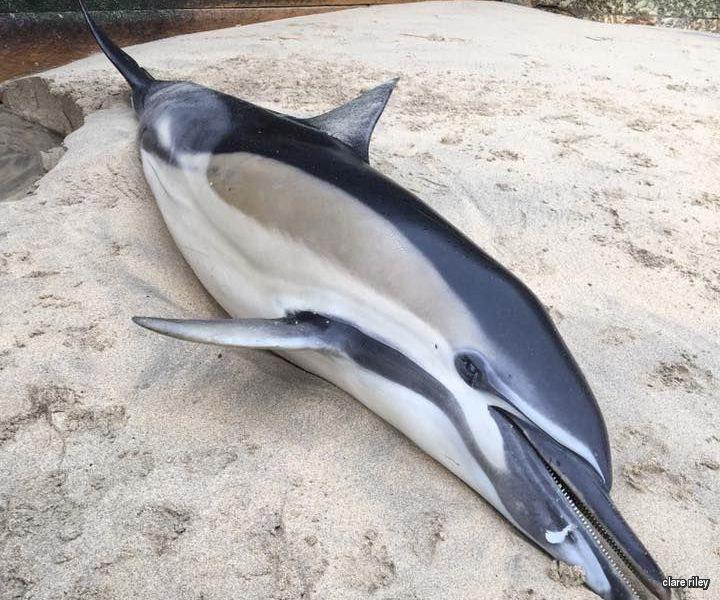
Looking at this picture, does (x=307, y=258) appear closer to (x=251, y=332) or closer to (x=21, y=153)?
(x=251, y=332)

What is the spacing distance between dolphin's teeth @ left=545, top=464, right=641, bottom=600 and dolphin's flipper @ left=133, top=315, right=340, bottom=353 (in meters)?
0.77

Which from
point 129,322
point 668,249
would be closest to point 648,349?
point 668,249

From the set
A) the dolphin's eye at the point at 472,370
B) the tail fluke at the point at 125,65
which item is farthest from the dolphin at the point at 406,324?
the tail fluke at the point at 125,65

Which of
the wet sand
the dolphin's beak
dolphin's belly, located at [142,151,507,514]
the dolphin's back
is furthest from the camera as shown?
the wet sand

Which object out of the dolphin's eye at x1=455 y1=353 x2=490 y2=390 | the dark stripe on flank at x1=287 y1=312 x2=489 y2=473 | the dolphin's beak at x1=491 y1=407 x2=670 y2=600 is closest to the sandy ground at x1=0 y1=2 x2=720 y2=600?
the dolphin's beak at x1=491 y1=407 x2=670 y2=600

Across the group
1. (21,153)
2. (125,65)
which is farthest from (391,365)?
(21,153)

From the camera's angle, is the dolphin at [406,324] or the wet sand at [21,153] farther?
the wet sand at [21,153]

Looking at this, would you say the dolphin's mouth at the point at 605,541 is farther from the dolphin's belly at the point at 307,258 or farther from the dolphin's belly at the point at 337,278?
the dolphin's belly at the point at 307,258

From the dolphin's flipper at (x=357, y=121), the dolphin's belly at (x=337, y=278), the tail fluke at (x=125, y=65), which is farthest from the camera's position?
the tail fluke at (x=125, y=65)

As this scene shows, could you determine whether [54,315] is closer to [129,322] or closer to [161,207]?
[129,322]

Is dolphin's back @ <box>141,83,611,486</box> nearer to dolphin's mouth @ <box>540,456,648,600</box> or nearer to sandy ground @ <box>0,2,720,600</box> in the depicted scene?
dolphin's mouth @ <box>540,456,648,600</box>

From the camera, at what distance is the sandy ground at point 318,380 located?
1795 mm

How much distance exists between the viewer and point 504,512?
194cm

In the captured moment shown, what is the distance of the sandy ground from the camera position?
1795 mm
